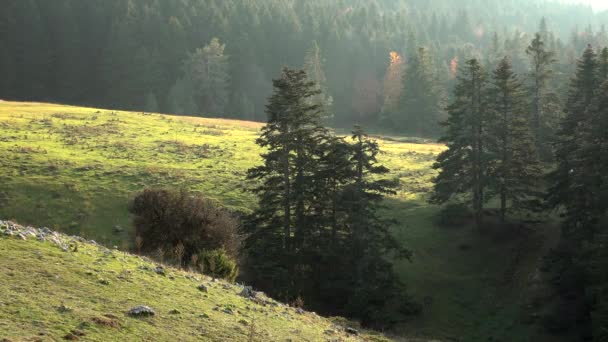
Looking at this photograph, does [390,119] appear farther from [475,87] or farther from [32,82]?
[32,82]

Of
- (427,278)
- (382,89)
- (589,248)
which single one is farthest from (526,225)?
(382,89)

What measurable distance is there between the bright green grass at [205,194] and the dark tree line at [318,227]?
4.18 m

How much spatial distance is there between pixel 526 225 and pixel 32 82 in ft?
387

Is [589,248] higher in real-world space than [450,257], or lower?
higher

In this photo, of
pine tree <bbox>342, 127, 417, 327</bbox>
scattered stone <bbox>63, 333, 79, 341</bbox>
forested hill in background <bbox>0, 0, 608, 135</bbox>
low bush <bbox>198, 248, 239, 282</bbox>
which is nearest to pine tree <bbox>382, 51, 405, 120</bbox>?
forested hill in background <bbox>0, 0, 608, 135</bbox>

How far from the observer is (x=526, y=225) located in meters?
47.3

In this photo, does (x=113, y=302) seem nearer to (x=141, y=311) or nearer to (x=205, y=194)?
(x=141, y=311)

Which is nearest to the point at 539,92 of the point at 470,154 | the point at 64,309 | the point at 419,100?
the point at 470,154

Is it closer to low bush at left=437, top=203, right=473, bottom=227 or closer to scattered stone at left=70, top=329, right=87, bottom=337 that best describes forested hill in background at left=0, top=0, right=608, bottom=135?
low bush at left=437, top=203, right=473, bottom=227

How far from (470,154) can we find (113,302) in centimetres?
3885

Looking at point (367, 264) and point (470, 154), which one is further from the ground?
point (470, 154)

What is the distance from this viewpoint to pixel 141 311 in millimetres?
13656

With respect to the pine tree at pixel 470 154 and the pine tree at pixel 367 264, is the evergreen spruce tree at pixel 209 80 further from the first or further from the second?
the pine tree at pixel 367 264

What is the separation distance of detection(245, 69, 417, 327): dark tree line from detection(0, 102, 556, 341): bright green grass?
13.7ft
